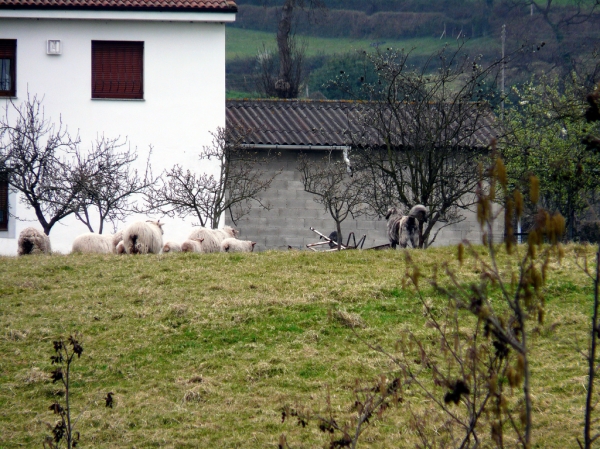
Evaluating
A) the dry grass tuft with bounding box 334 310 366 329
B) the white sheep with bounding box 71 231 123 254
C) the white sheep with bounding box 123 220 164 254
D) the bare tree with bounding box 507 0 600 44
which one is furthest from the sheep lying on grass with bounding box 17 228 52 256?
the bare tree with bounding box 507 0 600 44

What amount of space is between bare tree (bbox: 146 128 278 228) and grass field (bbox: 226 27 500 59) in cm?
3710

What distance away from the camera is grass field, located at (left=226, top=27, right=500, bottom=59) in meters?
57.1

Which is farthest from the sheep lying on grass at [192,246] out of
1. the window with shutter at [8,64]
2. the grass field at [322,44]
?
the grass field at [322,44]

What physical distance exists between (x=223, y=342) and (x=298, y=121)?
49.4ft

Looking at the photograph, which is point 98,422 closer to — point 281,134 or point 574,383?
point 574,383

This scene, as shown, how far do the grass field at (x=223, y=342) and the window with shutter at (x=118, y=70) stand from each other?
10325mm

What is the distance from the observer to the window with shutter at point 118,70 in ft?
73.2

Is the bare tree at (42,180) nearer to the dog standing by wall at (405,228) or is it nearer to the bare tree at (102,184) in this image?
the bare tree at (102,184)

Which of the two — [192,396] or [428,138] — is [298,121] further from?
[192,396]

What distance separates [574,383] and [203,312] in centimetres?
440

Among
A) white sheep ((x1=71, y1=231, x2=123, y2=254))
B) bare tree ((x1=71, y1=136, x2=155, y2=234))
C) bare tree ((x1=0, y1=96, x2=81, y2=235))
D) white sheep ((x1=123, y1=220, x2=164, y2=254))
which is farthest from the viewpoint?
bare tree ((x1=71, y1=136, x2=155, y2=234))

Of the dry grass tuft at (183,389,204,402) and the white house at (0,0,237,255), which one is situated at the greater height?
the white house at (0,0,237,255)

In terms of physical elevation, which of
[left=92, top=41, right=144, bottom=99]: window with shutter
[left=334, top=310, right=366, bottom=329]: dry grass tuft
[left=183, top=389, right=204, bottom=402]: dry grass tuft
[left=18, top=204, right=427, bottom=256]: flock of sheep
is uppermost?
[left=92, top=41, right=144, bottom=99]: window with shutter

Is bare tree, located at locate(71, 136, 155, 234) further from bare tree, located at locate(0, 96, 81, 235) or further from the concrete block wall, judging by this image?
the concrete block wall
